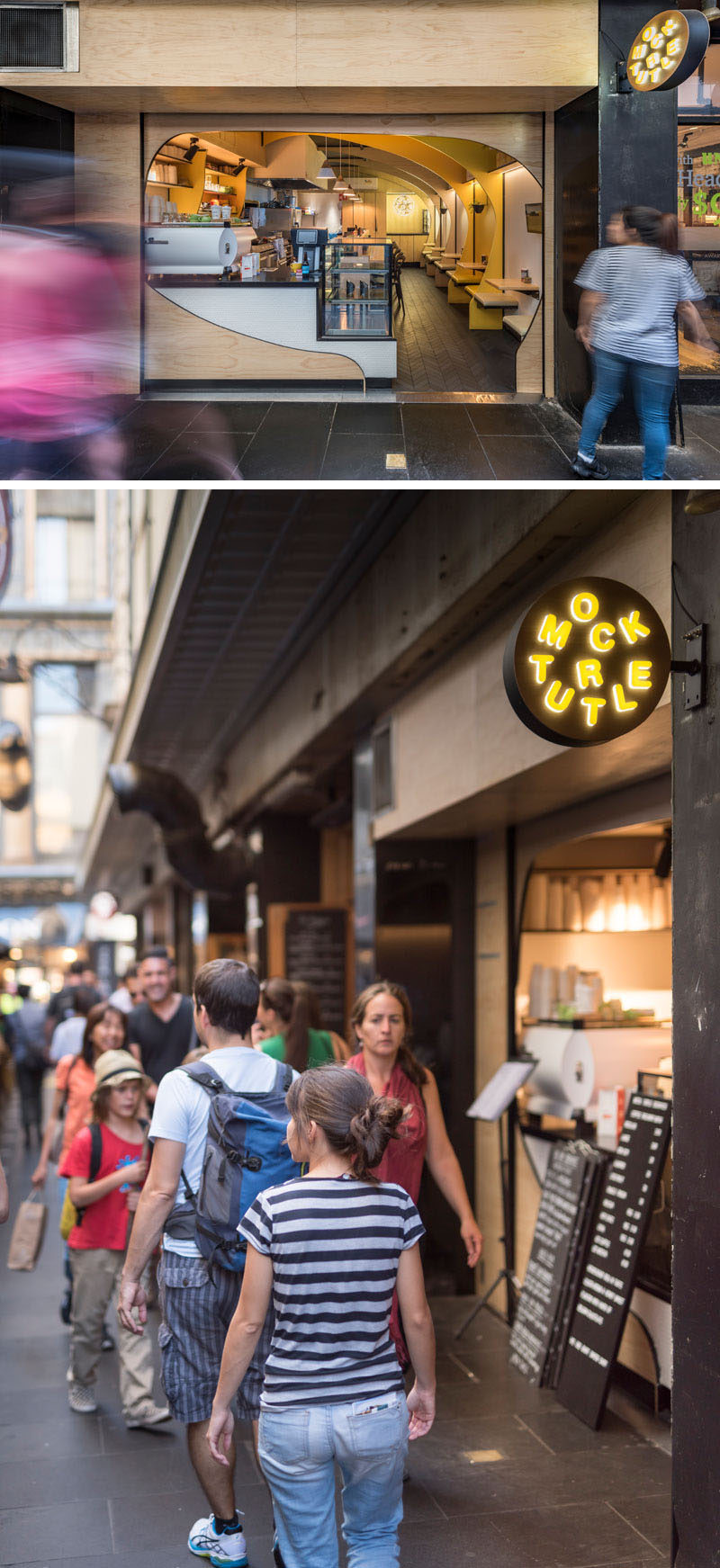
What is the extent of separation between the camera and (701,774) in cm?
350

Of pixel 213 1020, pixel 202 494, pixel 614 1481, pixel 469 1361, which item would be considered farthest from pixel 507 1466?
pixel 202 494

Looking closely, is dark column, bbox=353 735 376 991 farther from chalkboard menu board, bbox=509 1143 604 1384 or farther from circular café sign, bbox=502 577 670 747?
circular café sign, bbox=502 577 670 747

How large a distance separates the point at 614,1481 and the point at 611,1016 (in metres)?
2.46

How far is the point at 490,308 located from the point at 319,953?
6889mm

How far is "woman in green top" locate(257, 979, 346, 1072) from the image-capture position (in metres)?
6.23

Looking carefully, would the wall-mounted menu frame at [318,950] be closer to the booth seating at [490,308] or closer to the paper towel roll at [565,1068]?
the paper towel roll at [565,1068]

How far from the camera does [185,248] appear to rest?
8156 millimetres

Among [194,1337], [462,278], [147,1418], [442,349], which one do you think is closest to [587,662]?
[194,1337]

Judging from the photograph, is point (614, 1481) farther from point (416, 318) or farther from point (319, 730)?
point (416, 318)

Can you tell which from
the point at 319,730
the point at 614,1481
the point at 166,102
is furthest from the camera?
the point at 319,730

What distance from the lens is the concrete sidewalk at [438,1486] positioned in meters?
3.83

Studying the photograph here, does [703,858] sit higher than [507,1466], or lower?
higher

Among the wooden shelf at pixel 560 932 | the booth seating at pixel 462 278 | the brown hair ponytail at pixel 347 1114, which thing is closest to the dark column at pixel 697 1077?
the brown hair ponytail at pixel 347 1114

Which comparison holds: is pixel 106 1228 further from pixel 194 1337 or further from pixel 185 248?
pixel 185 248
